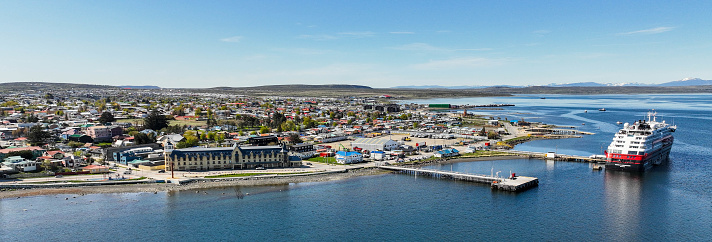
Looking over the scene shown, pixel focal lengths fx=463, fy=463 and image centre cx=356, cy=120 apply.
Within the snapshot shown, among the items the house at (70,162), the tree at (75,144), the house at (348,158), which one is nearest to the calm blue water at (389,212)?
the house at (348,158)

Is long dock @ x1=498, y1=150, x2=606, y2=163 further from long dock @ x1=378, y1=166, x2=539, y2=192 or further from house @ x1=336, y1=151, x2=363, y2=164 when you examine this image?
house @ x1=336, y1=151, x2=363, y2=164

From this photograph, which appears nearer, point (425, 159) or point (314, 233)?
point (314, 233)

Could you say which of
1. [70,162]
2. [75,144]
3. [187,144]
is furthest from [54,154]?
[187,144]

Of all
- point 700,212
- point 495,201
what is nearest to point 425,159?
point 495,201

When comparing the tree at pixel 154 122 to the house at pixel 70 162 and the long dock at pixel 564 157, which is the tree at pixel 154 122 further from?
the long dock at pixel 564 157

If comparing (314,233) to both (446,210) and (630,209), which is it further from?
(630,209)

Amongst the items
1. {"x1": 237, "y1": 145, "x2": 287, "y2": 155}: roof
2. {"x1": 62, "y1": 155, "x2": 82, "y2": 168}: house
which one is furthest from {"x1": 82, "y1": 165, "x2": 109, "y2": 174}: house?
{"x1": 237, "y1": 145, "x2": 287, "y2": 155}: roof
